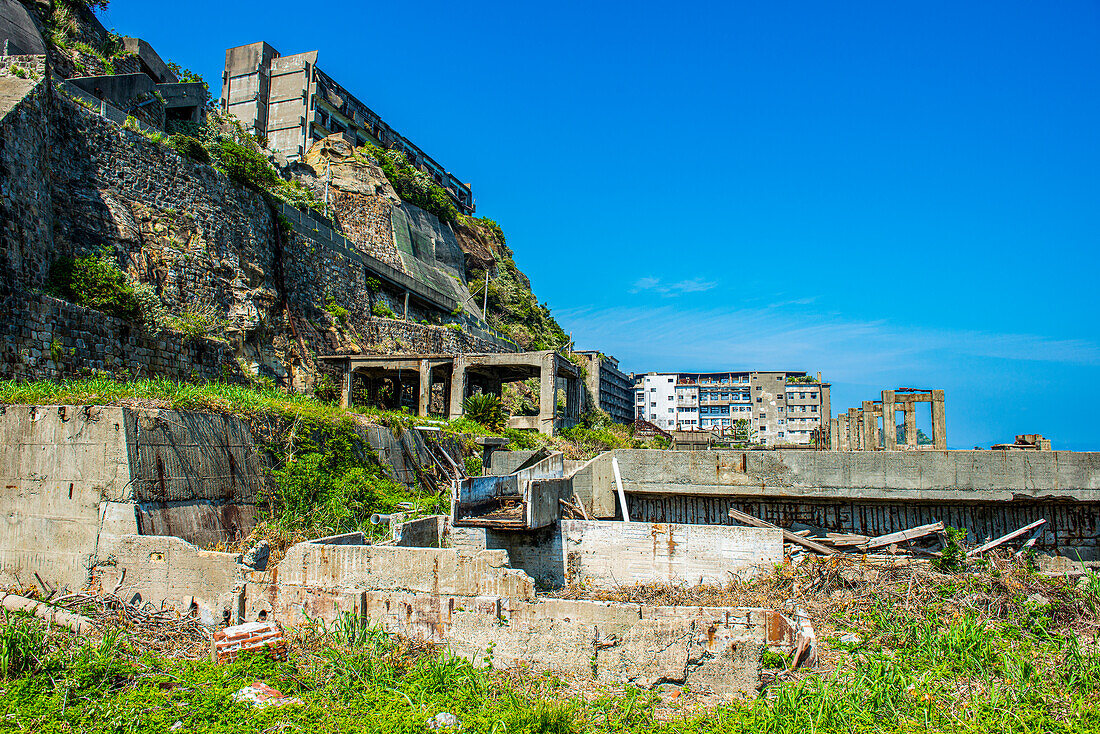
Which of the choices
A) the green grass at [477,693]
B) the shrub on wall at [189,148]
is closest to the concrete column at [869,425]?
the green grass at [477,693]

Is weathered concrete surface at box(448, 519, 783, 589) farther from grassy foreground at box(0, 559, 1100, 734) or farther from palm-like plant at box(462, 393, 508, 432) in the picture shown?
palm-like plant at box(462, 393, 508, 432)

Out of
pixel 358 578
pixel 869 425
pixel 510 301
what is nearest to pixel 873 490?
pixel 358 578

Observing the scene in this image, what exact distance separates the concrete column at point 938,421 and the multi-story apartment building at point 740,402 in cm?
5478

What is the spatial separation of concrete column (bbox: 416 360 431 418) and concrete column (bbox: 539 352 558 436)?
4216 mm

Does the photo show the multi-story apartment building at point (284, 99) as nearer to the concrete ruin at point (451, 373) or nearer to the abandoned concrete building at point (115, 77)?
the abandoned concrete building at point (115, 77)

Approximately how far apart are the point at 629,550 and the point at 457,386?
16217 mm

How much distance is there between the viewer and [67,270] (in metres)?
15.1

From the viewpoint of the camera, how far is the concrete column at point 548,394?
26023mm

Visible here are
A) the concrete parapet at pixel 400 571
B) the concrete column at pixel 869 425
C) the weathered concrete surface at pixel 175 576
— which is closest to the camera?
the concrete parapet at pixel 400 571

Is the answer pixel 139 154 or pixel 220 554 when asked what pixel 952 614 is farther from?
pixel 139 154

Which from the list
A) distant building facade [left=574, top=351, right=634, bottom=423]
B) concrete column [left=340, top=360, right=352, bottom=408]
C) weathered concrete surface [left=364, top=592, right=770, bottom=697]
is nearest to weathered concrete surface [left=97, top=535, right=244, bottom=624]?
weathered concrete surface [left=364, top=592, right=770, bottom=697]

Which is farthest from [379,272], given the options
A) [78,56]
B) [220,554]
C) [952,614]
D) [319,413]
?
[952,614]

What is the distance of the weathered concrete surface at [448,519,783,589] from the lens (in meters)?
9.41

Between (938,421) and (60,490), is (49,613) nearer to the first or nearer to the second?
(60,490)
